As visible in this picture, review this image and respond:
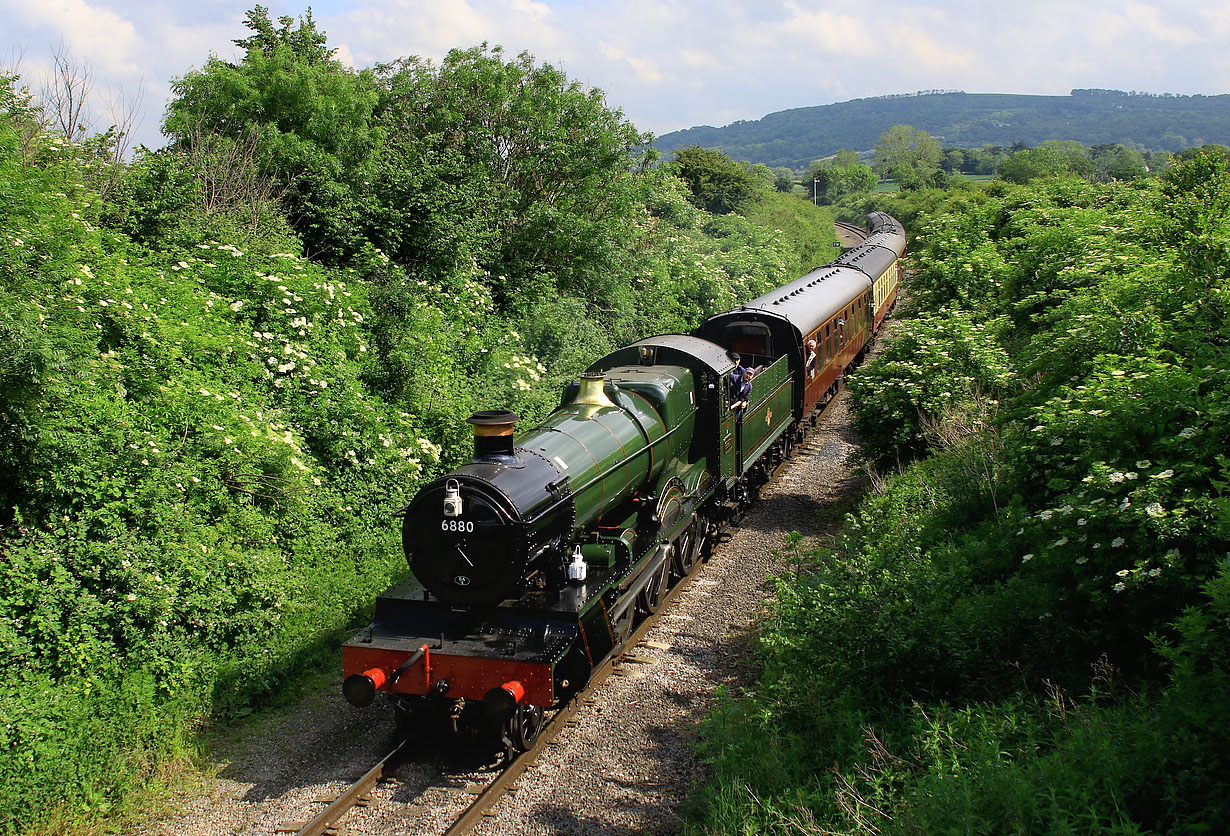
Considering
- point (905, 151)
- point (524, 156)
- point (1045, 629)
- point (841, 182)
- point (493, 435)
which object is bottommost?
point (1045, 629)

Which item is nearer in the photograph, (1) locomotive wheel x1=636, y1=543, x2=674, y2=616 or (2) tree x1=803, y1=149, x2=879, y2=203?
(1) locomotive wheel x1=636, y1=543, x2=674, y2=616

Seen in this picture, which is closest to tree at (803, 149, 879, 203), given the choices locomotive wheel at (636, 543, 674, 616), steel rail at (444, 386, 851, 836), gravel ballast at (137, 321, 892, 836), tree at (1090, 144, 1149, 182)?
tree at (1090, 144, 1149, 182)

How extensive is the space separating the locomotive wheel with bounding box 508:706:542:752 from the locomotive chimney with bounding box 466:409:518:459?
2.42 metres

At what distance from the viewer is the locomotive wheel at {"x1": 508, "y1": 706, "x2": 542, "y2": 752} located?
739 cm

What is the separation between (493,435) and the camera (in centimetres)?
810

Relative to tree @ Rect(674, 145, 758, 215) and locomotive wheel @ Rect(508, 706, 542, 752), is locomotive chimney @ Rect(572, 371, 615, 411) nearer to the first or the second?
locomotive wheel @ Rect(508, 706, 542, 752)

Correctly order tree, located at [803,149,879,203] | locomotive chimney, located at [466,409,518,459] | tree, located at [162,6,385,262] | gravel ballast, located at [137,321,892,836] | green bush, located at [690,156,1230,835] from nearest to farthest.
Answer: green bush, located at [690,156,1230,835] → gravel ballast, located at [137,321,892,836] → locomotive chimney, located at [466,409,518,459] → tree, located at [162,6,385,262] → tree, located at [803,149,879,203]

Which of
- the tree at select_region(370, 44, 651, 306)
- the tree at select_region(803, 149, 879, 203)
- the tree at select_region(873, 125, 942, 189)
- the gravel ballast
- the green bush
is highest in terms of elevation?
the tree at select_region(873, 125, 942, 189)

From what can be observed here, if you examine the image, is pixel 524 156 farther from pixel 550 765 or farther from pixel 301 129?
pixel 550 765

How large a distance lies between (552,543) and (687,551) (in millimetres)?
4026

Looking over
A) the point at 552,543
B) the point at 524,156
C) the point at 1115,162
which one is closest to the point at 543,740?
the point at 552,543

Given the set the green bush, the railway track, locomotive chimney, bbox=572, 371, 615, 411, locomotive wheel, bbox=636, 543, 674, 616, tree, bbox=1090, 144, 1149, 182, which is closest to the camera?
the green bush

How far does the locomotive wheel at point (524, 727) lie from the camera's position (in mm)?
7387

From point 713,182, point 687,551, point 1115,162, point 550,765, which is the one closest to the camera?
point 550,765
